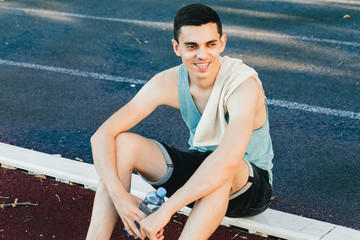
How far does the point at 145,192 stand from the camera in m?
3.50

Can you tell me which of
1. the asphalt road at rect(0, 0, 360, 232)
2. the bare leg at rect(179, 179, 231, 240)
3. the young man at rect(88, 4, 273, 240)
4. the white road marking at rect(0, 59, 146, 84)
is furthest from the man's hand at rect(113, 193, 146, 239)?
the white road marking at rect(0, 59, 146, 84)

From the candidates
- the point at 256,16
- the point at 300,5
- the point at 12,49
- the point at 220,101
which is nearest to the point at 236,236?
the point at 220,101

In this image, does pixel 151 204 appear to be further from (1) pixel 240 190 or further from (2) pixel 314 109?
(2) pixel 314 109

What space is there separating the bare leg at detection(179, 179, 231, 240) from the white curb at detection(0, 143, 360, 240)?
2.22 feet

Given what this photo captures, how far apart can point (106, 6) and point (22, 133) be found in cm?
479

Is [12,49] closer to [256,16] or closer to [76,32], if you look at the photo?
[76,32]

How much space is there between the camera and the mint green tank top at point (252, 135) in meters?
2.91

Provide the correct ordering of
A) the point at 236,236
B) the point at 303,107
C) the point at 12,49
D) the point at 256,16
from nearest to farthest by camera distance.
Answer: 1. the point at 236,236
2. the point at 303,107
3. the point at 12,49
4. the point at 256,16

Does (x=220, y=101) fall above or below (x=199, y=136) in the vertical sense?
above

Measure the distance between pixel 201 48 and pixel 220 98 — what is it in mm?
330

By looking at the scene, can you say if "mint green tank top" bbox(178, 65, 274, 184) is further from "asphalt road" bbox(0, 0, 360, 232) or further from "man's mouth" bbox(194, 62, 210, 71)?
"asphalt road" bbox(0, 0, 360, 232)

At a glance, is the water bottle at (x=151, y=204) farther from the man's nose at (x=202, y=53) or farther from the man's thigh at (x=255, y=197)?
the man's nose at (x=202, y=53)

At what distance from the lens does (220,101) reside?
8.95ft

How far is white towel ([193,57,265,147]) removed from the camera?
8.89 ft
